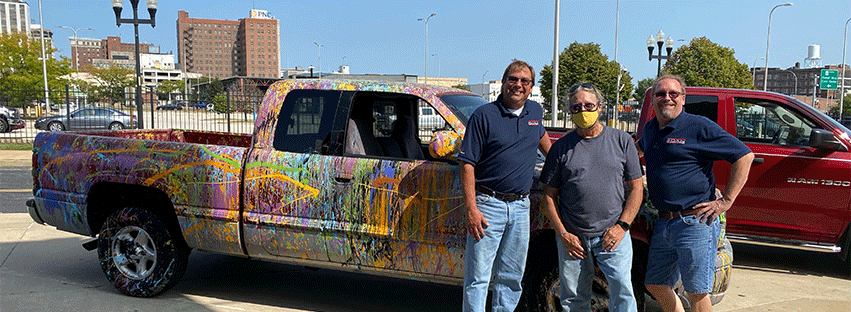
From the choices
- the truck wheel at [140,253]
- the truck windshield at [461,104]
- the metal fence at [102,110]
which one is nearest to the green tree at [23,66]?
the metal fence at [102,110]

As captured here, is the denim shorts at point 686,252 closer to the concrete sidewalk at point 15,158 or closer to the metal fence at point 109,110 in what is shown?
the metal fence at point 109,110

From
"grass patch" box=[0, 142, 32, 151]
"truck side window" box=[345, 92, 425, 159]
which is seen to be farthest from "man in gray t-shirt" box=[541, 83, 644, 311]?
"grass patch" box=[0, 142, 32, 151]

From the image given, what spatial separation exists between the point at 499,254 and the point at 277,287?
8.74 ft

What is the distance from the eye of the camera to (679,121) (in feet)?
11.4

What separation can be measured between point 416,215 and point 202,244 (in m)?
1.82

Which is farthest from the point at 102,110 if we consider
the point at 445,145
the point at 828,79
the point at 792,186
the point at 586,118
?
the point at 828,79

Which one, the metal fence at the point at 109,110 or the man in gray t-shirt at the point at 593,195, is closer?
the man in gray t-shirt at the point at 593,195

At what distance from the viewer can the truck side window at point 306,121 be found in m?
4.49

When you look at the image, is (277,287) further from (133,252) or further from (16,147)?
(16,147)

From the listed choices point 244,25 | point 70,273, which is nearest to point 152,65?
point 244,25

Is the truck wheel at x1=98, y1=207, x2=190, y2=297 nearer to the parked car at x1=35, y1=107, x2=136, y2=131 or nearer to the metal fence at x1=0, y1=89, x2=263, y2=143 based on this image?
the metal fence at x1=0, y1=89, x2=263, y2=143

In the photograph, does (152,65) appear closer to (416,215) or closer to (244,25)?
(244,25)

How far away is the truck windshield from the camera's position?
4312 millimetres

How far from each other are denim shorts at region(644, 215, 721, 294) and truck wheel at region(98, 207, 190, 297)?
3.62 metres
